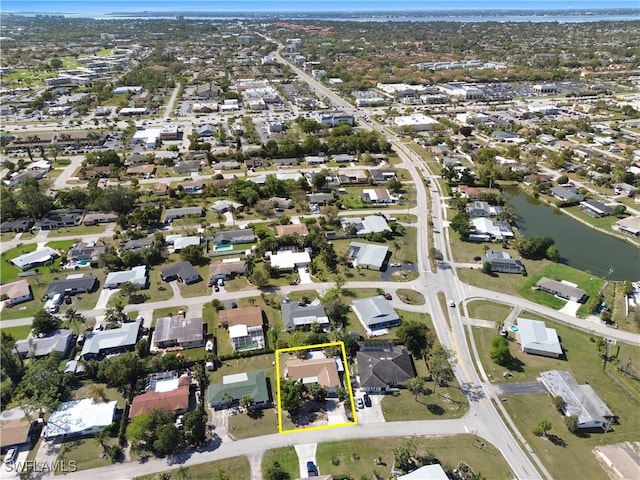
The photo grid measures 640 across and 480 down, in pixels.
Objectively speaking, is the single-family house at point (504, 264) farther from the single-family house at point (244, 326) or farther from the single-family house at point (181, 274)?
the single-family house at point (181, 274)

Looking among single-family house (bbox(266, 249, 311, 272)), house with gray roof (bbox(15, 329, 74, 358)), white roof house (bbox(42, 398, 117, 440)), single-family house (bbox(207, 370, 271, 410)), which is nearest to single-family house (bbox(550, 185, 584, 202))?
single-family house (bbox(266, 249, 311, 272))

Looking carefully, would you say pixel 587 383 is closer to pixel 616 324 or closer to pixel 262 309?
pixel 616 324

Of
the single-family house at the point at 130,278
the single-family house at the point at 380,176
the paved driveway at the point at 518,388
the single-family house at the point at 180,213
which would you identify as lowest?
the paved driveway at the point at 518,388

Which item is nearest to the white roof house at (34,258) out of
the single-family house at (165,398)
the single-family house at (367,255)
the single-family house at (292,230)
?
the single-family house at (165,398)

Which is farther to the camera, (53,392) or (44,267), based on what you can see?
(44,267)

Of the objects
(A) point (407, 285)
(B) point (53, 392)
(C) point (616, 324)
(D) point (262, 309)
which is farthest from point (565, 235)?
(B) point (53, 392)

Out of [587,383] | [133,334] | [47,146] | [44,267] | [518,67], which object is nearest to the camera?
[587,383]

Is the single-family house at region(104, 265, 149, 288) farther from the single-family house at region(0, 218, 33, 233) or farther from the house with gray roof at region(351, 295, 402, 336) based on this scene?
the house with gray roof at region(351, 295, 402, 336)

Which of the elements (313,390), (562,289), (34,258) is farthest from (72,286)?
(562,289)
